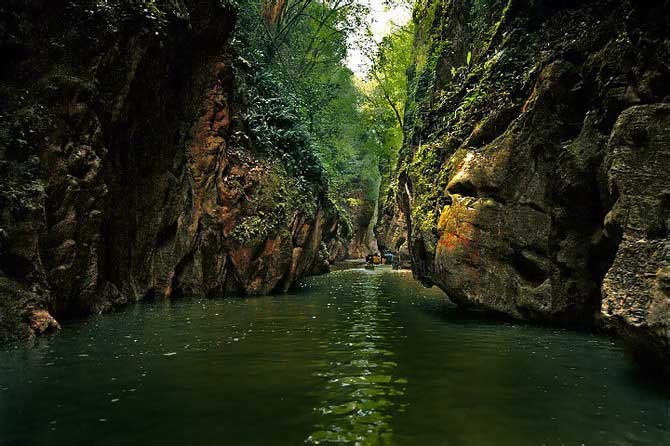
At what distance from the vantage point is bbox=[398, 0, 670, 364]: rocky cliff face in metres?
5.22

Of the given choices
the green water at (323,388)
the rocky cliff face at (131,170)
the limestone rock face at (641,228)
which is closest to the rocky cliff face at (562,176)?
the limestone rock face at (641,228)

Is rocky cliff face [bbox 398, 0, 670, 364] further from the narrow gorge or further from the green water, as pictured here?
the green water

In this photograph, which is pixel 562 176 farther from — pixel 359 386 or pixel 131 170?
pixel 131 170

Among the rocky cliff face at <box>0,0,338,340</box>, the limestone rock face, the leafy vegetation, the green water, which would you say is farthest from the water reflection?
the leafy vegetation

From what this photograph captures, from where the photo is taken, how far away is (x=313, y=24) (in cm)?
3048

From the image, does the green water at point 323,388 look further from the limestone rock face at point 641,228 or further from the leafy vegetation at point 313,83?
the leafy vegetation at point 313,83

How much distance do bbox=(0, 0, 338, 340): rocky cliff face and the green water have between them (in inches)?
78.7

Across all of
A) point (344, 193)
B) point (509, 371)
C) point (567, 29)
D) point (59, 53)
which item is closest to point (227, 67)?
point (59, 53)

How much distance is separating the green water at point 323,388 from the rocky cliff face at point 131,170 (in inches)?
78.7

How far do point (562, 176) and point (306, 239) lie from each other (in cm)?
1164

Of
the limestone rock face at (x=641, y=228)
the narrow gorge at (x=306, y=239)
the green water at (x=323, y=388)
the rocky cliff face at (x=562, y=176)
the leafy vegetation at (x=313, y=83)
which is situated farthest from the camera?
the leafy vegetation at (x=313, y=83)

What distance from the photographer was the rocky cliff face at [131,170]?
25.8 ft

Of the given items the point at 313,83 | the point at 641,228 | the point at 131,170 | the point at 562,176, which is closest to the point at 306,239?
the point at 131,170

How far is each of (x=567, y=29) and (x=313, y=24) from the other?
78.0ft
